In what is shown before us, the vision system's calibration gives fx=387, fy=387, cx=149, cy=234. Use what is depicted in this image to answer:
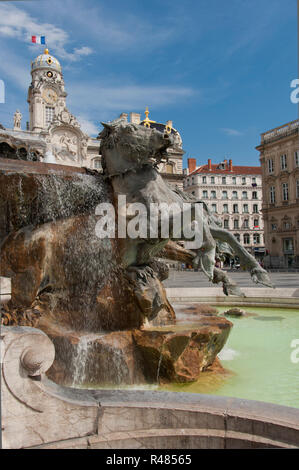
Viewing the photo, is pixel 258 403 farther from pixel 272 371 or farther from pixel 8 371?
pixel 272 371

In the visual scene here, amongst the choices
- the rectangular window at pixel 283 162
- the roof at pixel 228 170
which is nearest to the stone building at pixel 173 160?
the roof at pixel 228 170

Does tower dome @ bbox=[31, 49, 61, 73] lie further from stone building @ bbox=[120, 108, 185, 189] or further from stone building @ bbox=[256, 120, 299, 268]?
stone building @ bbox=[256, 120, 299, 268]

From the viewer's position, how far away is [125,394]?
297 cm

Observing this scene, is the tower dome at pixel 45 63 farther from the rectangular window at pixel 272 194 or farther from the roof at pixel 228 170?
the rectangular window at pixel 272 194

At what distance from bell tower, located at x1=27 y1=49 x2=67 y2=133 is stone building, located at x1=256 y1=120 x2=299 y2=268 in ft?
94.7

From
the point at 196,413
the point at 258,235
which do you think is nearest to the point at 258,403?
the point at 196,413

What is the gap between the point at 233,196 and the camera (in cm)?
7481

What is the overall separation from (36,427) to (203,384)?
115 inches

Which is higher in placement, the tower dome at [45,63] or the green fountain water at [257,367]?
the tower dome at [45,63]

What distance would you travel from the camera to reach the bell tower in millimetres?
54469

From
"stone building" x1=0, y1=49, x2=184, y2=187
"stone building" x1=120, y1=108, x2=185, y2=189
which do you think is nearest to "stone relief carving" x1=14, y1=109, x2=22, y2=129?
"stone building" x1=0, y1=49, x2=184, y2=187

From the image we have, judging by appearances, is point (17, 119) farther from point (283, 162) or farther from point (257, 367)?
point (257, 367)

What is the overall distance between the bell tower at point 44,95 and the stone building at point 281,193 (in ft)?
94.7

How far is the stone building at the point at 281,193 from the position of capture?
45875 mm
